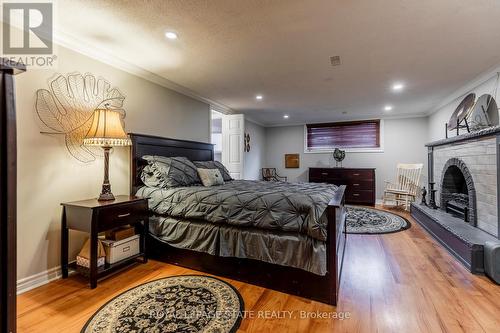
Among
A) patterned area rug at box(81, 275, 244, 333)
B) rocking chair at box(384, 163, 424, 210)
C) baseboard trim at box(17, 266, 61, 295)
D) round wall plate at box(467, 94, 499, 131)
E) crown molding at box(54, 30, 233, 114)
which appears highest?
crown molding at box(54, 30, 233, 114)

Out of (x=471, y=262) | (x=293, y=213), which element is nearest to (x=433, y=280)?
(x=471, y=262)

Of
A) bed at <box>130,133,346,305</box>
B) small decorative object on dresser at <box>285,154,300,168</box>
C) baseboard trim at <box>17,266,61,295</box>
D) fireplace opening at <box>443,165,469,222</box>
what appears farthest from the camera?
small decorative object on dresser at <box>285,154,300,168</box>

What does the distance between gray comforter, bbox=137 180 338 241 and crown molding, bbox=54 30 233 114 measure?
1.54 m

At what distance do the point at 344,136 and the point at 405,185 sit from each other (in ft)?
6.13

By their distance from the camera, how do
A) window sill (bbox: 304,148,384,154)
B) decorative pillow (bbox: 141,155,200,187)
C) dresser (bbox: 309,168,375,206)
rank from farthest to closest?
window sill (bbox: 304,148,384,154)
dresser (bbox: 309,168,375,206)
decorative pillow (bbox: 141,155,200,187)

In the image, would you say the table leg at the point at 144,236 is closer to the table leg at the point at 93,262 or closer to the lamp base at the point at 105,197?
the lamp base at the point at 105,197

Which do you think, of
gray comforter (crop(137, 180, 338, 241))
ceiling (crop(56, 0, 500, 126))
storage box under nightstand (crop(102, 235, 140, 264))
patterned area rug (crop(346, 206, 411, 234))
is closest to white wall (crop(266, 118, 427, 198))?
patterned area rug (crop(346, 206, 411, 234))

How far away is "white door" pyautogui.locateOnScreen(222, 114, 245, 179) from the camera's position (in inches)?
184

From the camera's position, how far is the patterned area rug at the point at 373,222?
11.8 ft

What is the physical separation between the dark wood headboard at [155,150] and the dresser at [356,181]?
3495 millimetres

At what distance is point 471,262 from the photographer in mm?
2277

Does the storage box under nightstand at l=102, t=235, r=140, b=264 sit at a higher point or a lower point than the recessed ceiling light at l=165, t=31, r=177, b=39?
lower

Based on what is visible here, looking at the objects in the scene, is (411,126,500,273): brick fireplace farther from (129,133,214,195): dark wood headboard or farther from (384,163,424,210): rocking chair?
(129,133,214,195): dark wood headboard

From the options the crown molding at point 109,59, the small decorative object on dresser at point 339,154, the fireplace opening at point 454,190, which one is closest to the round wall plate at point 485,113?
the fireplace opening at point 454,190
